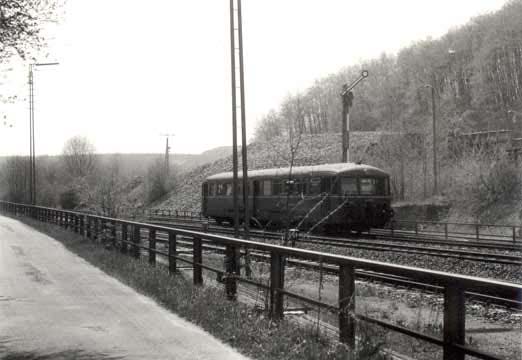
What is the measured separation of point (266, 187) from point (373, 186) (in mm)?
5001

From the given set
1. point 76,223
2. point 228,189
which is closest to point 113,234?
point 76,223

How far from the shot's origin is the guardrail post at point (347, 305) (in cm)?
622

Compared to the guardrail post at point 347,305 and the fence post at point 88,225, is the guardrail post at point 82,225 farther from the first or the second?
the guardrail post at point 347,305

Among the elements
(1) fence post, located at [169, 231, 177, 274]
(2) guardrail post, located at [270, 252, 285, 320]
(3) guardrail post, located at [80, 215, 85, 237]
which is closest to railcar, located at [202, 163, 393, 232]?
(3) guardrail post, located at [80, 215, 85, 237]

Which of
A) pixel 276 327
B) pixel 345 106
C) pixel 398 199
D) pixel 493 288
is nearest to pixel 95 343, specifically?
pixel 276 327

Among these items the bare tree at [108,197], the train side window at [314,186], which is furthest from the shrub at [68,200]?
the train side window at [314,186]

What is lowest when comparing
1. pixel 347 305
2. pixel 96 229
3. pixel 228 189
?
pixel 96 229

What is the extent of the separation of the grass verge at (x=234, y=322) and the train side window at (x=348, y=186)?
534 inches

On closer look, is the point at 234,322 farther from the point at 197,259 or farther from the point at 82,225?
the point at 82,225

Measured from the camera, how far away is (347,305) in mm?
6230

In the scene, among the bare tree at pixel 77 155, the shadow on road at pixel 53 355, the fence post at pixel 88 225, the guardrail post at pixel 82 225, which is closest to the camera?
the shadow on road at pixel 53 355

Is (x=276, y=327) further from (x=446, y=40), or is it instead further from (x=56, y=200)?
(x=446, y=40)

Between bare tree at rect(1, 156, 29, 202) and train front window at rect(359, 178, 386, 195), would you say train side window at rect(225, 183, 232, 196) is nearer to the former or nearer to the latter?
train front window at rect(359, 178, 386, 195)

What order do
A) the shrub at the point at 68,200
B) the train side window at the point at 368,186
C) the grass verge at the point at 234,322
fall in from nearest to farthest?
the grass verge at the point at 234,322 → the train side window at the point at 368,186 → the shrub at the point at 68,200
